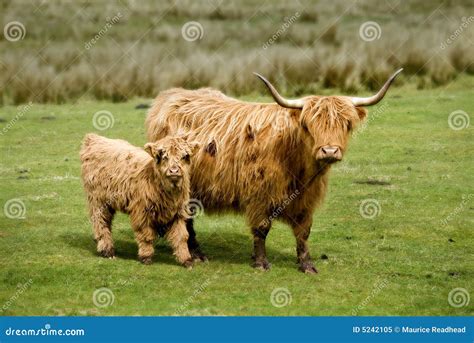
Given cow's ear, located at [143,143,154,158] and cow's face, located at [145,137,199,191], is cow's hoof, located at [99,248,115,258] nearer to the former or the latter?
cow's face, located at [145,137,199,191]

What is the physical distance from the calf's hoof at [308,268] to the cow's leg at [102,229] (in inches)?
Answer: 75.6

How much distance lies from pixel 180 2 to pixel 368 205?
15554mm

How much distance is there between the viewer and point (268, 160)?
895 cm

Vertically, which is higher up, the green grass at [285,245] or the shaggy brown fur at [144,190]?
the shaggy brown fur at [144,190]

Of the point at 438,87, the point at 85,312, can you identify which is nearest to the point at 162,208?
the point at 85,312

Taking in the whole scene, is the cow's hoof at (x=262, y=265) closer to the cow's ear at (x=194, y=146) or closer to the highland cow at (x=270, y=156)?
the highland cow at (x=270, y=156)

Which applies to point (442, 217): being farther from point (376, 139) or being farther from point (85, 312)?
point (85, 312)

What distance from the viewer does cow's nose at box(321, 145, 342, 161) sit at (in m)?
8.12

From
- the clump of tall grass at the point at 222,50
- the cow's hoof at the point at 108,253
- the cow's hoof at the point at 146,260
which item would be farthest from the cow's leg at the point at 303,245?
the clump of tall grass at the point at 222,50

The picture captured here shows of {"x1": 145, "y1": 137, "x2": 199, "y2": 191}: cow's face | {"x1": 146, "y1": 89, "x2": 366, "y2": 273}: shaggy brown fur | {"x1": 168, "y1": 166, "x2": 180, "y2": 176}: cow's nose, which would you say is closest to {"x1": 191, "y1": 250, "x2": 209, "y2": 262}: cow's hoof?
{"x1": 146, "y1": 89, "x2": 366, "y2": 273}: shaggy brown fur

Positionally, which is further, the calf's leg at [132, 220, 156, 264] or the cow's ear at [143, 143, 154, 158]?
the calf's leg at [132, 220, 156, 264]

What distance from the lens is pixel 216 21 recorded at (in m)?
24.5

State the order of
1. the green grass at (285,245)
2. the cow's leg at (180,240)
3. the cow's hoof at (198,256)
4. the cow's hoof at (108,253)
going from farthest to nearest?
1. the cow's hoof at (198,256)
2. the cow's hoof at (108,253)
3. the cow's leg at (180,240)
4. the green grass at (285,245)

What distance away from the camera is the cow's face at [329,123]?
819cm
